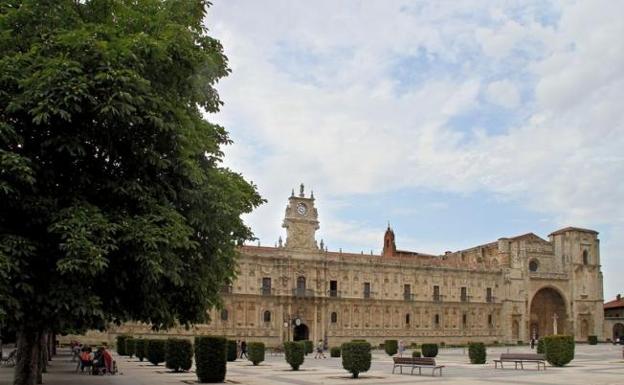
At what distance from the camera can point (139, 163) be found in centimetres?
1281

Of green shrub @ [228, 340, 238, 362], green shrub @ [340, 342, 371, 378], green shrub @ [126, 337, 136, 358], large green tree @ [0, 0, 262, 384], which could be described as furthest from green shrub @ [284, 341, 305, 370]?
large green tree @ [0, 0, 262, 384]

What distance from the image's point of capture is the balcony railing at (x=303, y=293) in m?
61.4

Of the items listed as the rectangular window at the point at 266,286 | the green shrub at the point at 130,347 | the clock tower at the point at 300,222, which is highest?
the clock tower at the point at 300,222

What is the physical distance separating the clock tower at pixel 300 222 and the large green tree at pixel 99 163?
154 ft

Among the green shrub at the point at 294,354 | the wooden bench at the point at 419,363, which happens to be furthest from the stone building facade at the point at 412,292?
the wooden bench at the point at 419,363

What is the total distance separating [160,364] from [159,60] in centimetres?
2106

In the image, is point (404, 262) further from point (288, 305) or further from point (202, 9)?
point (202, 9)

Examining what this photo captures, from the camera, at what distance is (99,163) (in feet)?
42.4

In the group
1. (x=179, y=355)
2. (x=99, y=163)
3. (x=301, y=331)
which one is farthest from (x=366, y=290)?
(x=99, y=163)

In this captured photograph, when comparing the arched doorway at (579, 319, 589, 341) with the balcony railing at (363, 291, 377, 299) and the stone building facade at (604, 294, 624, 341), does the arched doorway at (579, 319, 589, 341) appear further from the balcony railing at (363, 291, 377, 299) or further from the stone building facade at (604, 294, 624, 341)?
the balcony railing at (363, 291, 377, 299)

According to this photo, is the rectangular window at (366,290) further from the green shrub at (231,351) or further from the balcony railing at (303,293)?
the green shrub at (231,351)

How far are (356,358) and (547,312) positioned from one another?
193 feet

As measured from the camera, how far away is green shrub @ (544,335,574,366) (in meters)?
28.6

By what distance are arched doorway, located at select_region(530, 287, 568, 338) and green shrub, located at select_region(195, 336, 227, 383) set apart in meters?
59.4
